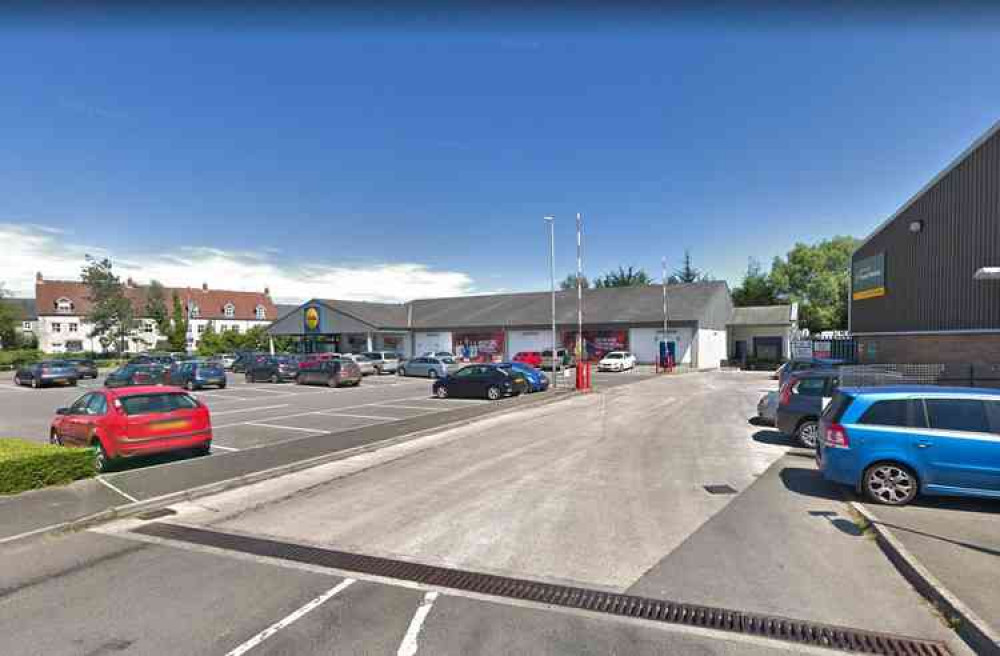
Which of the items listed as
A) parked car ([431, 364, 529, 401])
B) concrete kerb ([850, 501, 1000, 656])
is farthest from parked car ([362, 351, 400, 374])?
concrete kerb ([850, 501, 1000, 656])

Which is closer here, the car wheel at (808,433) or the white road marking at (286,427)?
the car wheel at (808,433)

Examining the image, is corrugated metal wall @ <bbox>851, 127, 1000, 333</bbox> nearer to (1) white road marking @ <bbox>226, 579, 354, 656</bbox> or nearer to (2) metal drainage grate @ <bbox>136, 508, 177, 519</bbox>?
(1) white road marking @ <bbox>226, 579, 354, 656</bbox>

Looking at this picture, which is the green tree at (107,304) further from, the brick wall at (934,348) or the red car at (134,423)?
the brick wall at (934,348)

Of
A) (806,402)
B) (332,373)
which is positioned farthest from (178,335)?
(806,402)

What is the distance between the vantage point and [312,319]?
49.6 metres

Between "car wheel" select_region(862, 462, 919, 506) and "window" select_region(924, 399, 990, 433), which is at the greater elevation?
"window" select_region(924, 399, 990, 433)

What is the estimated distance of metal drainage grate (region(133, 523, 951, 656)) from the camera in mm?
3912

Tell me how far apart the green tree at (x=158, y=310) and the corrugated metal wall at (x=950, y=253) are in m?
78.6

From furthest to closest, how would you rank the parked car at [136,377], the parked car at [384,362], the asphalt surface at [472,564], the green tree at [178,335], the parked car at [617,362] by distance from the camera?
the green tree at [178,335] → the parked car at [617,362] → the parked car at [384,362] → the parked car at [136,377] → the asphalt surface at [472,564]

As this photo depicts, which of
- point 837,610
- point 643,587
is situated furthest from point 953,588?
point 643,587

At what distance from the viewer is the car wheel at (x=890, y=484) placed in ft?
22.6

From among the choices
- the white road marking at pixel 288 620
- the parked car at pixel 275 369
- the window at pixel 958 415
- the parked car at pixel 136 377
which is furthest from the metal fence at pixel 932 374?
the parked car at pixel 136 377

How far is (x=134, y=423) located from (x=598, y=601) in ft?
28.3

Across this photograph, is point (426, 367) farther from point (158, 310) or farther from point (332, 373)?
point (158, 310)
